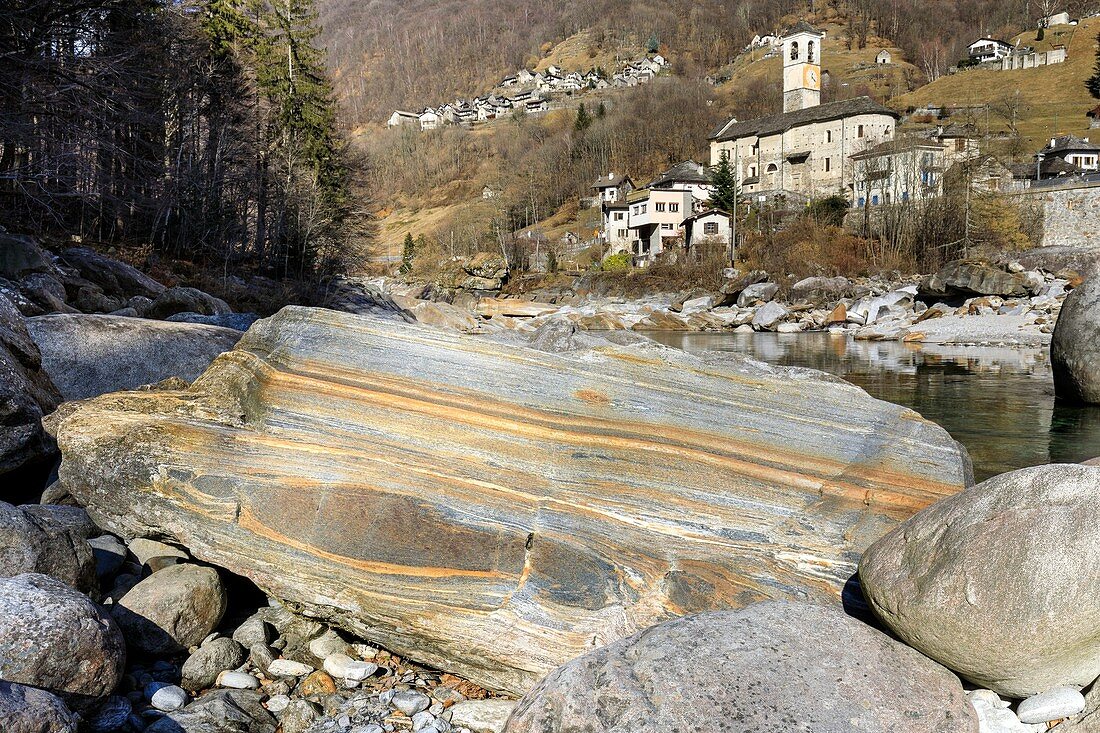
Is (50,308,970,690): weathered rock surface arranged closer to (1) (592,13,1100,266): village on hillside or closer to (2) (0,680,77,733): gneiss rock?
(2) (0,680,77,733): gneiss rock

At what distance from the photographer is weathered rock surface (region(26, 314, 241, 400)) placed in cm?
761

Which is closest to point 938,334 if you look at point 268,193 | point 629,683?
point 268,193

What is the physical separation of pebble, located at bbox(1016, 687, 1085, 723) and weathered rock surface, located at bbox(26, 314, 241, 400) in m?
7.62

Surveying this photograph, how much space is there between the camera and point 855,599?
464cm

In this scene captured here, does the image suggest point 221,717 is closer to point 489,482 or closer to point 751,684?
point 489,482

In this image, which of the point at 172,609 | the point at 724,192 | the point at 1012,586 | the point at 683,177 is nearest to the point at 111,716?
the point at 172,609

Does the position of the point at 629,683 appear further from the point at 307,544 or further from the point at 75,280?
the point at 75,280

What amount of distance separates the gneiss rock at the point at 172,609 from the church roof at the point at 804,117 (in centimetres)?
8498

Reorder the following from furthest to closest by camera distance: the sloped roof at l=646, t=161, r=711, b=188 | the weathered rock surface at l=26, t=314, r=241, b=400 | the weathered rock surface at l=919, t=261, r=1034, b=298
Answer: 1. the sloped roof at l=646, t=161, r=711, b=188
2. the weathered rock surface at l=919, t=261, r=1034, b=298
3. the weathered rock surface at l=26, t=314, r=241, b=400

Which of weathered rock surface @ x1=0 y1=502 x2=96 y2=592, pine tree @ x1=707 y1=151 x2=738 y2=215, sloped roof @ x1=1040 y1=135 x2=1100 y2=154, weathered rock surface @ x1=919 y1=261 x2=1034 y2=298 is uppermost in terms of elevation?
→ sloped roof @ x1=1040 y1=135 x2=1100 y2=154

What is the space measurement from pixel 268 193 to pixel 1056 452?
3442 cm

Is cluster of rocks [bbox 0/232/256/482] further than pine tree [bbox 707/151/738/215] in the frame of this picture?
No

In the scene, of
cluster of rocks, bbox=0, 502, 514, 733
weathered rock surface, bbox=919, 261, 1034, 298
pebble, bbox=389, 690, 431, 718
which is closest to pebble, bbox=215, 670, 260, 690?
cluster of rocks, bbox=0, 502, 514, 733

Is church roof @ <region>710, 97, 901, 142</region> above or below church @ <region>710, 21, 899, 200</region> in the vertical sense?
above
